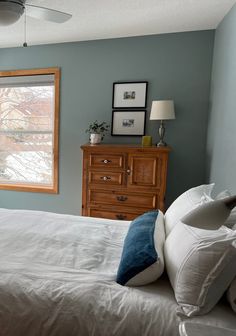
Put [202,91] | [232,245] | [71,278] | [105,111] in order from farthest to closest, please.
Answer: [105,111] < [202,91] < [71,278] < [232,245]

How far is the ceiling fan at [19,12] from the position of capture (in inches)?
69.7

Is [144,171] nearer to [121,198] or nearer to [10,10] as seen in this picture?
[121,198]

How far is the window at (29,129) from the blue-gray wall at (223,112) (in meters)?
2.04

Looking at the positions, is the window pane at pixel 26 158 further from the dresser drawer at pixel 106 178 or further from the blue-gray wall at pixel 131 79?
the dresser drawer at pixel 106 178

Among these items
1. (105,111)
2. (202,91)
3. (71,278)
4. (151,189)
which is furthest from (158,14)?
(71,278)

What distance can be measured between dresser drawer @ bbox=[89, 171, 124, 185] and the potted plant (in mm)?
452

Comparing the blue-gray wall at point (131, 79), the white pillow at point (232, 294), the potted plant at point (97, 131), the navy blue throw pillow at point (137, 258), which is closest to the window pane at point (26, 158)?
the blue-gray wall at point (131, 79)

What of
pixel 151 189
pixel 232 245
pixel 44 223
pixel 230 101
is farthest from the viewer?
pixel 151 189

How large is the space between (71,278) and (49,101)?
283 centimetres

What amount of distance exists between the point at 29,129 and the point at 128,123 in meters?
1.53

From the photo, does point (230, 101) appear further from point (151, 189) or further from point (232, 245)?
point (232, 245)

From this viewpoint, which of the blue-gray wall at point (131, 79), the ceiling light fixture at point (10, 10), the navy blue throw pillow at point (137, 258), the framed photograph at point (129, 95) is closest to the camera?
the navy blue throw pillow at point (137, 258)

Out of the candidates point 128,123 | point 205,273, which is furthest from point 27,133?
point 205,273

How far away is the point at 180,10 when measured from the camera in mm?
2355
